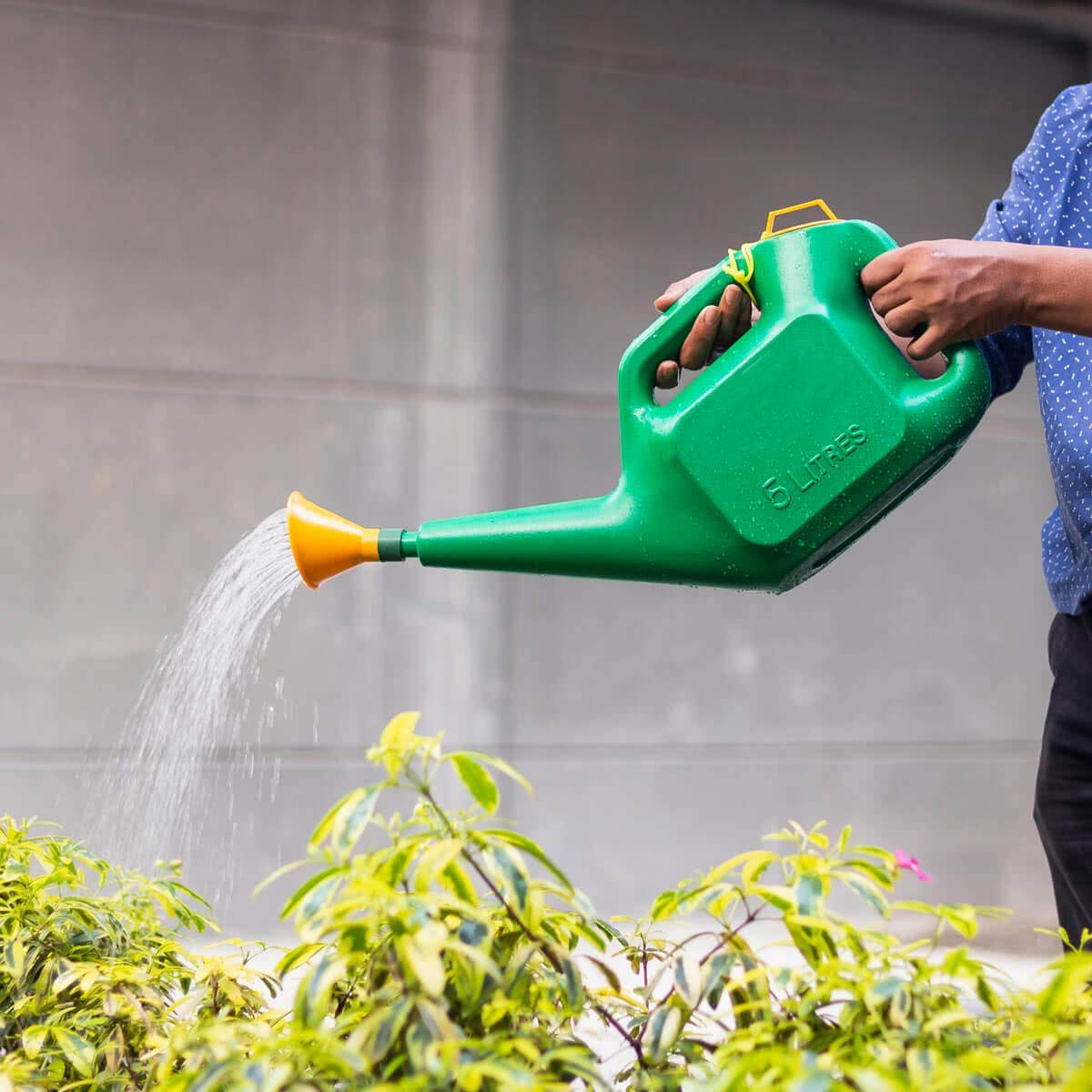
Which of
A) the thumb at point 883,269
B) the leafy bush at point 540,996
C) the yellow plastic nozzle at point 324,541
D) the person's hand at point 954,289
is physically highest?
the thumb at point 883,269

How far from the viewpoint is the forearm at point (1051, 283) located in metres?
1.08

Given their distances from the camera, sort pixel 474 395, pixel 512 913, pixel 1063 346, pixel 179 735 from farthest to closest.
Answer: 1. pixel 474 395
2. pixel 179 735
3. pixel 1063 346
4. pixel 512 913

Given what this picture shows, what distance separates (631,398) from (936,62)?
2.77 meters

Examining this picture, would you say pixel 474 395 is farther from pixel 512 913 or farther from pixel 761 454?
pixel 512 913

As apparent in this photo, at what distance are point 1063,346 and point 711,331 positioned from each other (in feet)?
1.34

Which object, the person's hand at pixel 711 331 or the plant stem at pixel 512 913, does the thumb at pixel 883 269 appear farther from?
the plant stem at pixel 512 913

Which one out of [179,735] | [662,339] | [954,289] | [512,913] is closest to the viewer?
[512,913]

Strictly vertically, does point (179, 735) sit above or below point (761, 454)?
below

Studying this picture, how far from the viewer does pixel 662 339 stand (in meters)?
1.19

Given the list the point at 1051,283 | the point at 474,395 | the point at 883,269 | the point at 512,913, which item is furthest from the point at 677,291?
the point at 474,395

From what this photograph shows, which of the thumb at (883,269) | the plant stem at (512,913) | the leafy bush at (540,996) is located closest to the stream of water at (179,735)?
the leafy bush at (540,996)

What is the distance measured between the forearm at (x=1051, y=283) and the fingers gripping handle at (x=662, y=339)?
0.80ft

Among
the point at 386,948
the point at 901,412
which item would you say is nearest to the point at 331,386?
the point at 901,412

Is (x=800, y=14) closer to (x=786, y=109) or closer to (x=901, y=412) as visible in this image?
(x=786, y=109)
